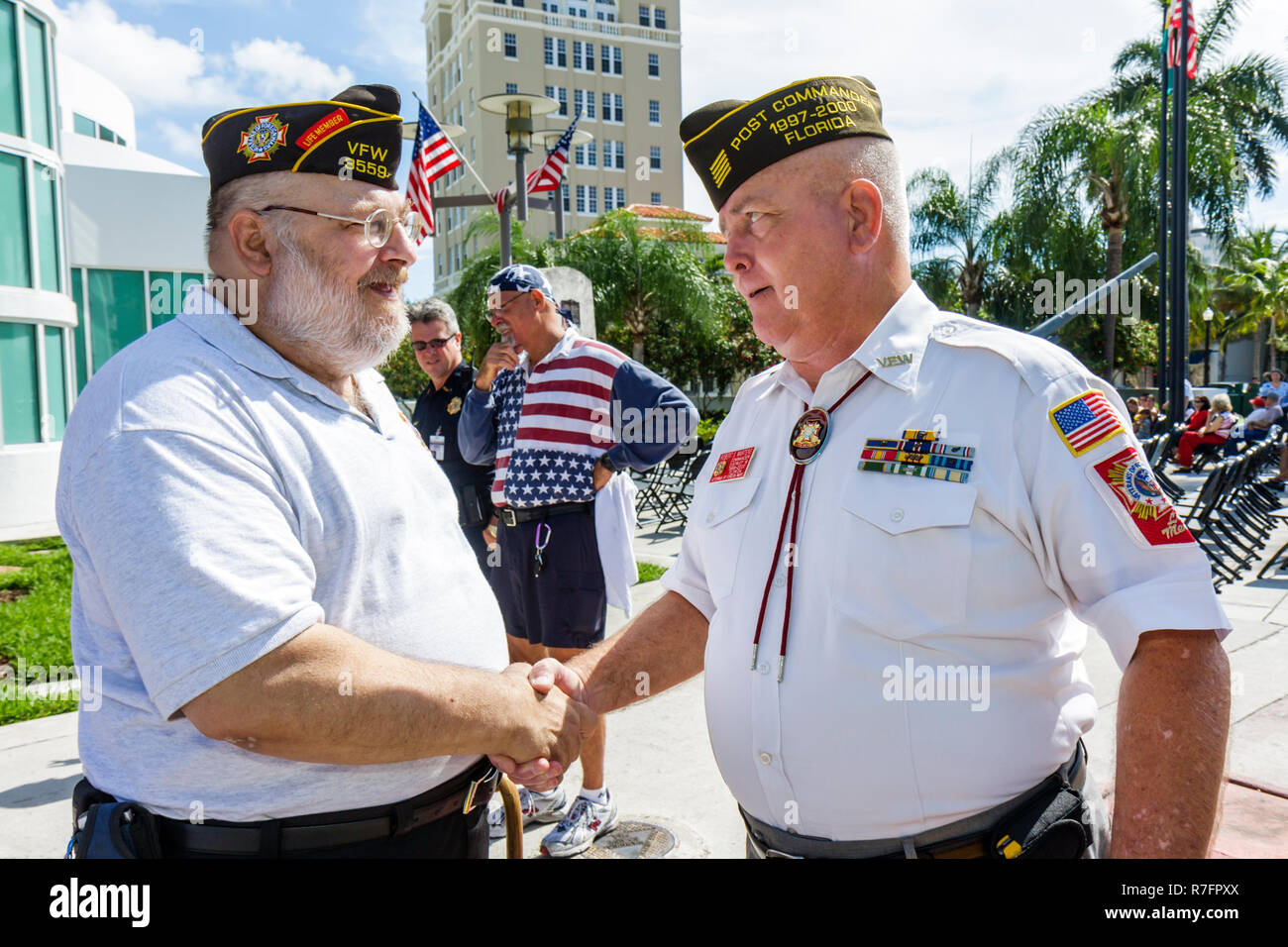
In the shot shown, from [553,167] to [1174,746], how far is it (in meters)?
14.2

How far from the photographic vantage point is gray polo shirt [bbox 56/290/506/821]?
1435 millimetres

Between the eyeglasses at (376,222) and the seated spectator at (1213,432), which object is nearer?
the eyeglasses at (376,222)

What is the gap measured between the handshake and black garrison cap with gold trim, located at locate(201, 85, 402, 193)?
1177 mm

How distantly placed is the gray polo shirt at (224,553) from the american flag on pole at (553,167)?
1299cm

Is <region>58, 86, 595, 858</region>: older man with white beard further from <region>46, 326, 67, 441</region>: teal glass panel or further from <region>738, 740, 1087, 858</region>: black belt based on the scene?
<region>46, 326, 67, 441</region>: teal glass panel

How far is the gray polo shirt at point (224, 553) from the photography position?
1.43 metres

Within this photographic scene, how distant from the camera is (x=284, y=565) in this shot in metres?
1.50

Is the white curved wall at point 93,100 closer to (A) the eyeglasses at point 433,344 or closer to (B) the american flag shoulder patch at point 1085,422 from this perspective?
(A) the eyeglasses at point 433,344

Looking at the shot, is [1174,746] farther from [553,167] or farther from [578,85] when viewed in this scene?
[578,85]

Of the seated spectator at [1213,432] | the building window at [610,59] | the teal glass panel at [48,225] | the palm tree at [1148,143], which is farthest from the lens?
the building window at [610,59]

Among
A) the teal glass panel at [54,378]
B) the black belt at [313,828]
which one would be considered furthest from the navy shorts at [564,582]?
the teal glass panel at [54,378]

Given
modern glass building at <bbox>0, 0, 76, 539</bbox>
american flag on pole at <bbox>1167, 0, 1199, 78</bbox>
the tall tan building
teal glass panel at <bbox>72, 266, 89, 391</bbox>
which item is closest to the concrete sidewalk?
modern glass building at <bbox>0, 0, 76, 539</bbox>
